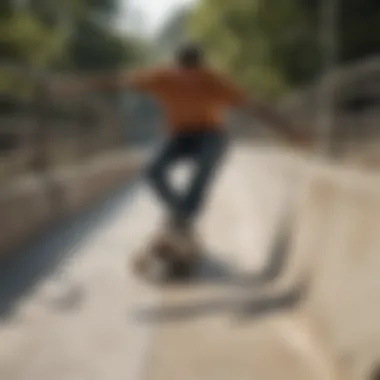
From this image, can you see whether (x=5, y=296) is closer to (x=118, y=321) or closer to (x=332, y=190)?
(x=118, y=321)

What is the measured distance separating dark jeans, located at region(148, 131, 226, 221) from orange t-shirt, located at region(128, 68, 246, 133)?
121mm

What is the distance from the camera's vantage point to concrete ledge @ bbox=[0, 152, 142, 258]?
8.80 metres

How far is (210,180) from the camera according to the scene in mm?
7746

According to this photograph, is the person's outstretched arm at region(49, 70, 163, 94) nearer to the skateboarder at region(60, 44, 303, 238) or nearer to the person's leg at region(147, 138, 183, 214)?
the skateboarder at region(60, 44, 303, 238)

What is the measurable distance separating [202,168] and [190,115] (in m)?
0.91

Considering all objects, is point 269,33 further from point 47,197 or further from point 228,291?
point 47,197

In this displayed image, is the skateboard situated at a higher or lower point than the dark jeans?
lower

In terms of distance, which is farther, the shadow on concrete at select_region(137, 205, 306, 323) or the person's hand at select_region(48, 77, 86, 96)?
the shadow on concrete at select_region(137, 205, 306, 323)

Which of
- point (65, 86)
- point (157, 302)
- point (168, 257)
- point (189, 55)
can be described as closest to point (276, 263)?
point (168, 257)

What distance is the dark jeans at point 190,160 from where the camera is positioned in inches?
279

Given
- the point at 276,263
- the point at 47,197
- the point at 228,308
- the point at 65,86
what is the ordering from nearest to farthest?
the point at 65,86 → the point at 228,308 → the point at 276,263 → the point at 47,197

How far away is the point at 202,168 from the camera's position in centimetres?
759

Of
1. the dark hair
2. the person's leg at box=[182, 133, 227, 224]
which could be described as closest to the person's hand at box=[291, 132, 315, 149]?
the person's leg at box=[182, 133, 227, 224]

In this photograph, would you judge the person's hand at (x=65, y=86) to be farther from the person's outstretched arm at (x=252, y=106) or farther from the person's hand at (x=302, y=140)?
the person's hand at (x=302, y=140)
